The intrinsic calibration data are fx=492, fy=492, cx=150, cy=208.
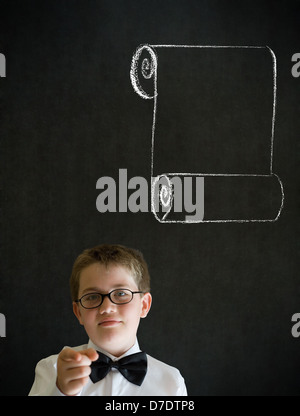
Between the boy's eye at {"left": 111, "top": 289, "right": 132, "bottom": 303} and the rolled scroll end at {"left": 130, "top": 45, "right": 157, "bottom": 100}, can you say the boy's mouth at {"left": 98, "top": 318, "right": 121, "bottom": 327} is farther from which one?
the rolled scroll end at {"left": 130, "top": 45, "right": 157, "bottom": 100}

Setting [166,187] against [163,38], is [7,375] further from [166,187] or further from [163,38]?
[163,38]

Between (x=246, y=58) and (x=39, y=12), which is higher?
(x=39, y=12)

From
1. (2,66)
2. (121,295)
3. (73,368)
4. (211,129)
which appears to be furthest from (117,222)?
(73,368)

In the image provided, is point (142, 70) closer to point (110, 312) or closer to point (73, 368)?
point (110, 312)

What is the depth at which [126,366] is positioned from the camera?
4.30ft

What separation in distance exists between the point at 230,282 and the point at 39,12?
126cm

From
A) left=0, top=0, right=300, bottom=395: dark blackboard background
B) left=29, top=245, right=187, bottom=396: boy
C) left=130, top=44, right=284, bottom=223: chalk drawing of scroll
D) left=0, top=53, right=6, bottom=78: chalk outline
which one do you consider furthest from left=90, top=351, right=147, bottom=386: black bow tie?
left=0, top=53, right=6, bottom=78: chalk outline

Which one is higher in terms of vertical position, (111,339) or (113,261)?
(113,261)

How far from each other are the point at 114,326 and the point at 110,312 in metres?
0.04

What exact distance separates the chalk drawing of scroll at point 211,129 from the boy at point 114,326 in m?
0.57

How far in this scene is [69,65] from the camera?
1860 millimetres

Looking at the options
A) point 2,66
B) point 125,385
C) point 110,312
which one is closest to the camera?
point 110,312

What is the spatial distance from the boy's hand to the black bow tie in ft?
0.75
